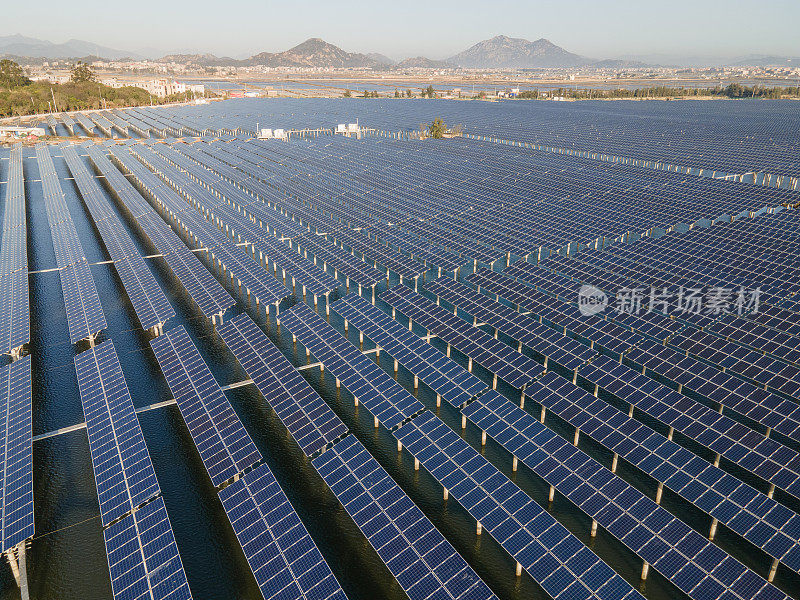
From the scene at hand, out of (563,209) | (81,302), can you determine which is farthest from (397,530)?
(563,209)

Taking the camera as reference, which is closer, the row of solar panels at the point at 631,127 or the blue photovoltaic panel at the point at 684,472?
the blue photovoltaic panel at the point at 684,472

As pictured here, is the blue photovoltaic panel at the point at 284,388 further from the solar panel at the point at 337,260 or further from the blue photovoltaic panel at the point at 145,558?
the solar panel at the point at 337,260

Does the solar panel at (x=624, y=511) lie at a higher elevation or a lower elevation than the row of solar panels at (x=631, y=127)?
lower

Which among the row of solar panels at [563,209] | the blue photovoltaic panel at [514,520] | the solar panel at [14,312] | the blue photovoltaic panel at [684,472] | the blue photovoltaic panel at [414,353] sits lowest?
the blue photovoltaic panel at [514,520]

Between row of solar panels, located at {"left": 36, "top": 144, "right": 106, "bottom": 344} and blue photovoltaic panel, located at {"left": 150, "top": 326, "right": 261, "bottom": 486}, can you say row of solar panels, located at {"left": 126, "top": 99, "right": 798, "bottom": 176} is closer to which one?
row of solar panels, located at {"left": 36, "top": 144, "right": 106, "bottom": 344}

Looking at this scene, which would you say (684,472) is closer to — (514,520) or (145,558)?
(514,520)

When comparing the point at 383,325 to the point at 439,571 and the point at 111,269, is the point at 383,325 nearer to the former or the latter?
the point at 439,571

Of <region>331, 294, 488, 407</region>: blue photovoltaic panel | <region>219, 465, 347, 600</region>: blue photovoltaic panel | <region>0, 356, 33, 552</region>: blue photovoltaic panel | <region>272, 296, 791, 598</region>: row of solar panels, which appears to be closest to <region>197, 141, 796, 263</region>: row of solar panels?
<region>331, 294, 488, 407</region>: blue photovoltaic panel

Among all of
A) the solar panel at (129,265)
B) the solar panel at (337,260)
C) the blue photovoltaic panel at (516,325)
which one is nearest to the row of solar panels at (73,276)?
the solar panel at (129,265)
